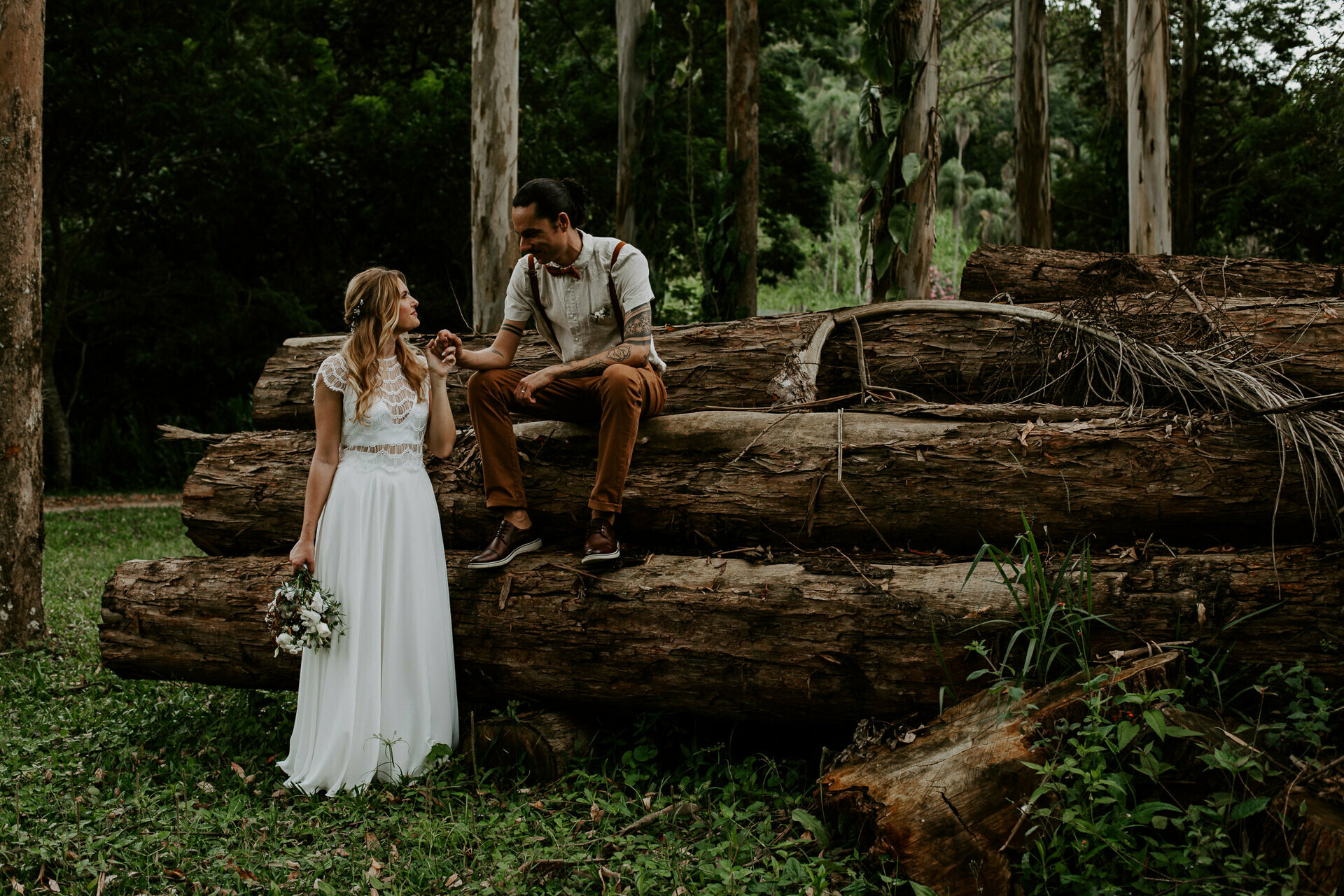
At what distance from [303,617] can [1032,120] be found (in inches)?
386

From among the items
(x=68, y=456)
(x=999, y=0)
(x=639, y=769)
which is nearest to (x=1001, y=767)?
(x=639, y=769)

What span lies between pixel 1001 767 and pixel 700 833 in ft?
4.09

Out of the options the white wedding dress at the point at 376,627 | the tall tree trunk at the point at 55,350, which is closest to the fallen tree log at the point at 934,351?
the white wedding dress at the point at 376,627

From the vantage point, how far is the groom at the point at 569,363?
4473mm

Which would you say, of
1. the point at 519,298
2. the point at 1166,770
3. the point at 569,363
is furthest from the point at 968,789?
the point at 519,298

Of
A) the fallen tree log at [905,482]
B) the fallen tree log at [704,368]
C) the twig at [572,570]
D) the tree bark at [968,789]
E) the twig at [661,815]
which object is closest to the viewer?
the tree bark at [968,789]

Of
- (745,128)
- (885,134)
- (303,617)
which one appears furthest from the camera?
(745,128)

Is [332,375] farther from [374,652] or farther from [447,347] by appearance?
[374,652]

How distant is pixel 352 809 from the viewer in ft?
13.5

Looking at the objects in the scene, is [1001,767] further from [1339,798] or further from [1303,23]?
[1303,23]

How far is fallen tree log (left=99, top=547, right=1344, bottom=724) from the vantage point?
375 centimetres

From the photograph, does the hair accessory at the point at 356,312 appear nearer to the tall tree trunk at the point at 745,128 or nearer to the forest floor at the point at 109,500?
the tall tree trunk at the point at 745,128

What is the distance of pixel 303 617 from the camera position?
429 cm

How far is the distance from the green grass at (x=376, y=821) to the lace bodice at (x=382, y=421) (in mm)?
1488
